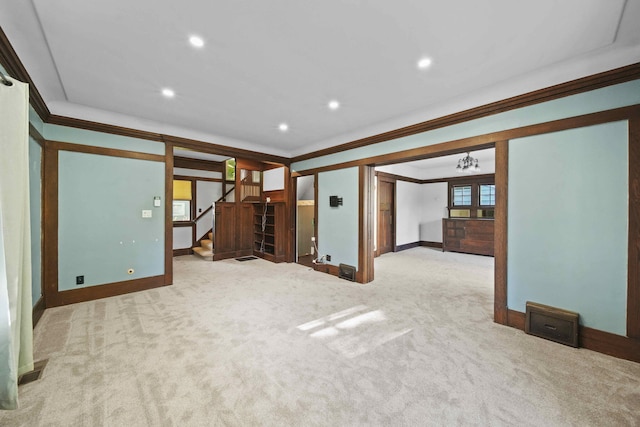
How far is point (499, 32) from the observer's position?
197 centimetres

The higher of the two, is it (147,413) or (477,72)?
(477,72)

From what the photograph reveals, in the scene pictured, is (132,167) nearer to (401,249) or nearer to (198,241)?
(198,241)

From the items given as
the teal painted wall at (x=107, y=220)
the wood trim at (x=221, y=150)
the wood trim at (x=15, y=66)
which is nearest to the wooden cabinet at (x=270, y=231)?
the wood trim at (x=221, y=150)

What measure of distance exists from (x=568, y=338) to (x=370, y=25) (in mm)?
3324

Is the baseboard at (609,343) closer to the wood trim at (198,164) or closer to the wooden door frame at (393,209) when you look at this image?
the wooden door frame at (393,209)

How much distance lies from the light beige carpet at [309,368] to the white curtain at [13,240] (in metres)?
0.39

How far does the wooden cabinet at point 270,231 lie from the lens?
20.3ft

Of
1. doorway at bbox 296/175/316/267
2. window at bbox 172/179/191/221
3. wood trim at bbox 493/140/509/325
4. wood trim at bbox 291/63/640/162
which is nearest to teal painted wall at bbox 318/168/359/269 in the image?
wood trim at bbox 291/63/640/162

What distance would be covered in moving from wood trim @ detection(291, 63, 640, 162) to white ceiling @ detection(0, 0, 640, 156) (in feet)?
0.24

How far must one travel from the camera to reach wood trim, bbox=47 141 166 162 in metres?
3.39

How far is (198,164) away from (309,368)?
22.3 ft

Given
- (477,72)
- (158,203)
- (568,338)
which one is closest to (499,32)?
(477,72)

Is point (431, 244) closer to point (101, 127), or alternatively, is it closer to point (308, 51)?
point (308, 51)

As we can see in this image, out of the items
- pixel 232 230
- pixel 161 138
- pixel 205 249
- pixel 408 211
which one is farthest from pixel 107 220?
pixel 408 211
